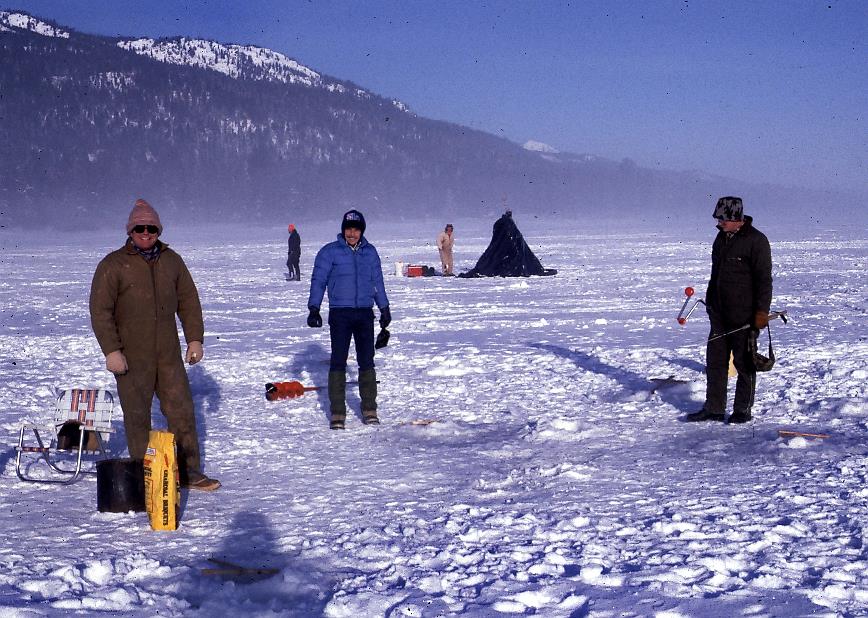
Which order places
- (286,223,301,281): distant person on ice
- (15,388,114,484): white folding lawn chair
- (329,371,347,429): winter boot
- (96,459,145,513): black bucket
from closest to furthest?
(96,459,145,513): black bucket → (15,388,114,484): white folding lawn chair → (329,371,347,429): winter boot → (286,223,301,281): distant person on ice

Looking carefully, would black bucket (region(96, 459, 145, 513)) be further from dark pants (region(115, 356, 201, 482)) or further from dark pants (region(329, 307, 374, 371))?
dark pants (region(329, 307, 374, 371))

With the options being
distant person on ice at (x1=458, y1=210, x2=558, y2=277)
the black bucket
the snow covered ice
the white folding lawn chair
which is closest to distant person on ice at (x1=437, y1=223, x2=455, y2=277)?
distant person on ice at (x1=458, y1=210, x2=558, y2=277)

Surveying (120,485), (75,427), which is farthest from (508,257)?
(120,485)

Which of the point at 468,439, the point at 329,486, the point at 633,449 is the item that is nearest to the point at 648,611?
the point at 329,486

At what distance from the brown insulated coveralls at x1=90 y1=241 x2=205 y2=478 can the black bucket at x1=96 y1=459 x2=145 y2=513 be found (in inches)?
15.4

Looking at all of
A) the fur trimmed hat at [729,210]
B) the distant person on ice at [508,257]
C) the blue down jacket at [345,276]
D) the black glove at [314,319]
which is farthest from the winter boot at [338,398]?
the distant person on ice at [508,257]

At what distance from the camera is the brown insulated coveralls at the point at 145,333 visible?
5.49 metres

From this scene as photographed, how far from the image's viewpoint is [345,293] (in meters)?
7.38

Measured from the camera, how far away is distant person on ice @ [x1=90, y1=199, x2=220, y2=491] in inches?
216

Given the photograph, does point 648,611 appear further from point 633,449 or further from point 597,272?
point 597,272

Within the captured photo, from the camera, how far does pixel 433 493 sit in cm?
556

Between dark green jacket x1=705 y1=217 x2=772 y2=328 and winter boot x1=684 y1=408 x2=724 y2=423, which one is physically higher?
dark green jacket x1=705 y1=217 x2=772 y2=328

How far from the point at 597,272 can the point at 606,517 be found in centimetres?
2128

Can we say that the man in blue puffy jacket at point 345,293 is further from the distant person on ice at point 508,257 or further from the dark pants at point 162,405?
the distant person on ice at point 508,257
